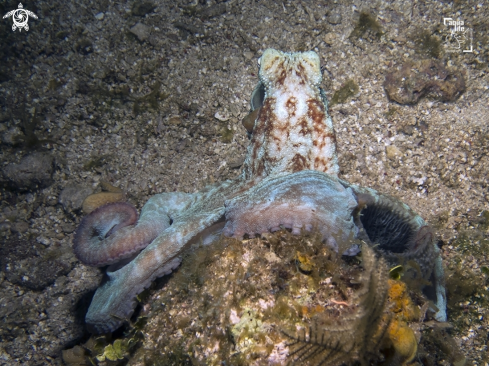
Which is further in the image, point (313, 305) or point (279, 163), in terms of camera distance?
point (279, 163)

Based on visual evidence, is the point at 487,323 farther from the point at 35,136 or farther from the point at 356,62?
the point at 35,136

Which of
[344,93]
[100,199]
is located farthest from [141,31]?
[344,93]

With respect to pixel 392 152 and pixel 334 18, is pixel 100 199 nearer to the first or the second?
pixel 392 152

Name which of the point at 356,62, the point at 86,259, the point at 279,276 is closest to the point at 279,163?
the point at 279,276

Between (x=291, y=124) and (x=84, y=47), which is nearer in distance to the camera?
(x=291, y=124)

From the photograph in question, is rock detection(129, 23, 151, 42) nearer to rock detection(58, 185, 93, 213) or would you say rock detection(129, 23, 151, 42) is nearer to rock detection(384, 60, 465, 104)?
rock detection(58, 185, 93, 213)

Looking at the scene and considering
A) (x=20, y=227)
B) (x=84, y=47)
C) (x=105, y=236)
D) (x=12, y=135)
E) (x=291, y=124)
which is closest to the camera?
(x=291, y=124)
